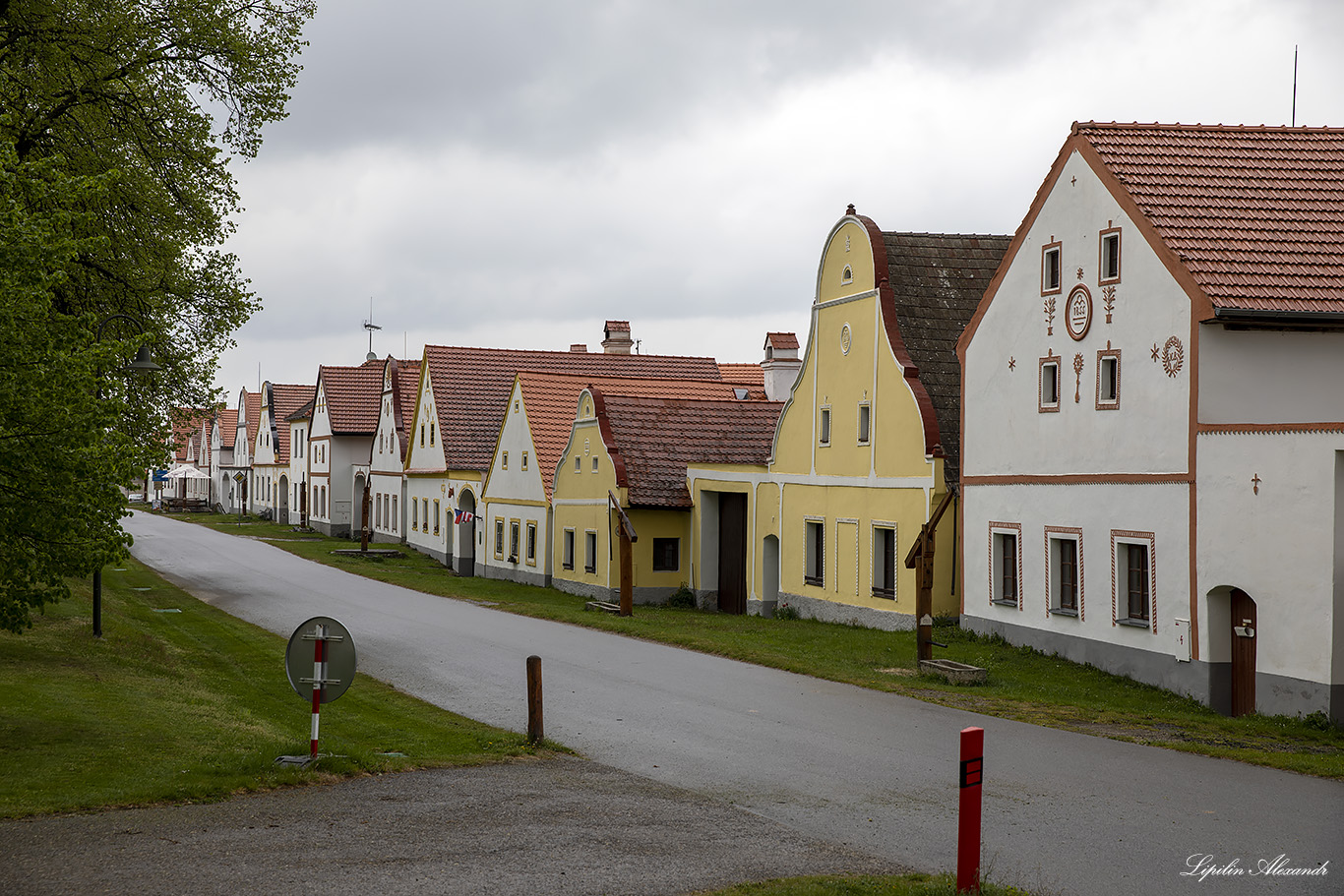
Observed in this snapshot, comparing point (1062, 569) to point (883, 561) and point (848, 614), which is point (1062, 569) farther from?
point (848, 614)

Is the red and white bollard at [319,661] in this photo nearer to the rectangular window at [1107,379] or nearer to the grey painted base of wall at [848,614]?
the rectangular window at [1107,379]

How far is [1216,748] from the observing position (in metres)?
15.4

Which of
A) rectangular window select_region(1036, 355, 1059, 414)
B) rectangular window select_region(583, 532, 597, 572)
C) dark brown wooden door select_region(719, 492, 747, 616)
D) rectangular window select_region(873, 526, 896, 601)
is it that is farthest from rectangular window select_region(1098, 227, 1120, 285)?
rectangular window select_region(583, 532, 597, 572)

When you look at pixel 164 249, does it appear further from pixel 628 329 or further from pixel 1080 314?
pixel 628 329

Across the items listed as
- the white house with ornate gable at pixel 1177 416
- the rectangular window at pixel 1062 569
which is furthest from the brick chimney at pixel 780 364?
the rectangular window at pixel 1062 569

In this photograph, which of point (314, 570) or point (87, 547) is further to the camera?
point (314, 570)

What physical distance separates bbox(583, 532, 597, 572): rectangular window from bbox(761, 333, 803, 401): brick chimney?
459 inches

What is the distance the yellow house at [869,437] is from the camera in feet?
92.3

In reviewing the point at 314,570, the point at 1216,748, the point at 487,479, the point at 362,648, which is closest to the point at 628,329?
the point at 487,479

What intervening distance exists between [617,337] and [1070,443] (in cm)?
4217

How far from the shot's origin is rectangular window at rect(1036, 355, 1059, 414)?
2361 cm

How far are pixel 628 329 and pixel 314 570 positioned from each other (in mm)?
23679

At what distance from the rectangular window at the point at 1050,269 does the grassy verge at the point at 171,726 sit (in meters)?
13.3

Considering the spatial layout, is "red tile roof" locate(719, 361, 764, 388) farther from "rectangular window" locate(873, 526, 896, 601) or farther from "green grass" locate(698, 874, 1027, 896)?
"green grass" locate(698, 874, 1027, 896)
